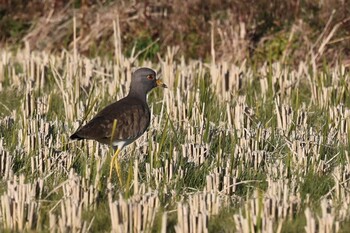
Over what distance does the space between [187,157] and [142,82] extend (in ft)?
3.61

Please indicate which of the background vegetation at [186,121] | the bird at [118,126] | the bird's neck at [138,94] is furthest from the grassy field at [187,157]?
the bird's neck at [138,94]

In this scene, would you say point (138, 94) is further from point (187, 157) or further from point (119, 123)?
point (187, 157)

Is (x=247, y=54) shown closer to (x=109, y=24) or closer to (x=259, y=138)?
(x=109, y=24)

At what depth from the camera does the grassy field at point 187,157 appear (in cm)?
582

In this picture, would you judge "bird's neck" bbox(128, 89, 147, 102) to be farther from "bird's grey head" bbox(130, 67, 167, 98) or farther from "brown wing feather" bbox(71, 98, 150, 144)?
"brown wing feather" bbox(71, 98, 150, 144)

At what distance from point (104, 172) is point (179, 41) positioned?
6468mm

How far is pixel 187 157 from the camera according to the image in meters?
7.23

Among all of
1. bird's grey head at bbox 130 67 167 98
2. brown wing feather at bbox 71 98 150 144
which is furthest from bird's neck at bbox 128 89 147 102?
brown wing feather at bbox 71 98 150 144

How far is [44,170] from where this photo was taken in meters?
7.00

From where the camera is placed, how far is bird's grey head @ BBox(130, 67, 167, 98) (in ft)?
26.4

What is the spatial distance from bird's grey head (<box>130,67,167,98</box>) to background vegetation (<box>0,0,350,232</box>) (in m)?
0.33

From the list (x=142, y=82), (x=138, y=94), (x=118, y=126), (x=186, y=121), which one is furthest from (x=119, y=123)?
(x=186, y=121)

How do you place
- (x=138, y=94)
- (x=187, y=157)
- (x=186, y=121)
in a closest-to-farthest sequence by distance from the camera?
(x=187, y=157), (x=138, y=94), (x=186, y=121)

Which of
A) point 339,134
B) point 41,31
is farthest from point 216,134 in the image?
point 41,31
